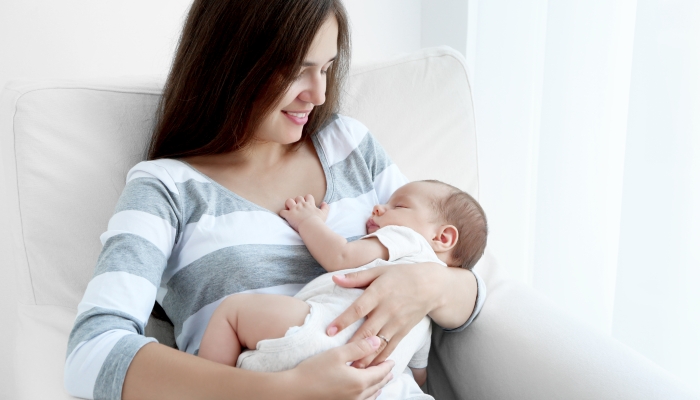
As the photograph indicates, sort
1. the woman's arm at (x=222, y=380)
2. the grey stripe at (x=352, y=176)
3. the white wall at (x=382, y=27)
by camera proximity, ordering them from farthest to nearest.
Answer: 1. the white wall at (x=382, y=27)
2. the grey stripe at (x=352, y=176)
3. the woman's arm at (x=222, y=380)

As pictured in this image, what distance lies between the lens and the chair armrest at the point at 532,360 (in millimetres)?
1067

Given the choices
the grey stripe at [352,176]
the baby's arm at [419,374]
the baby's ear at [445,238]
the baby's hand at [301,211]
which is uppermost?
the grey stripe at [352,176]

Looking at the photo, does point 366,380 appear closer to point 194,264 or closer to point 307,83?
point 194,264

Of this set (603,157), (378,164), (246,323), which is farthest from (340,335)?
(603,157)

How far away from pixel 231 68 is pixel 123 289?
1.50ft

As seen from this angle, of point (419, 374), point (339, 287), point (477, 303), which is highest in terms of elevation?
point (339, 287)

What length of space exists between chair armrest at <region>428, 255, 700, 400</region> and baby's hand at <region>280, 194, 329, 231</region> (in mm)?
363

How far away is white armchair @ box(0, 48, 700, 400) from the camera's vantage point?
1.11 metres

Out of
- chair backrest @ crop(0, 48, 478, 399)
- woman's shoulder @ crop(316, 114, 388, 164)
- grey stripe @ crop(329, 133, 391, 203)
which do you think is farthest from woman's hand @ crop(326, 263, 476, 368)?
chair backrest @ crop(0, 48, 478, 399)

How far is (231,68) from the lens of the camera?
1.22m

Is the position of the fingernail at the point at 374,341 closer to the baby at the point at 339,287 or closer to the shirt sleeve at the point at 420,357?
the baby at the point at 339,287

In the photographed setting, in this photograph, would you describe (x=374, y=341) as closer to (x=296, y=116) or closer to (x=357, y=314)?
(x=357, y=314)

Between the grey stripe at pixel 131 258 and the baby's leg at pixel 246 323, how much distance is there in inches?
5.1

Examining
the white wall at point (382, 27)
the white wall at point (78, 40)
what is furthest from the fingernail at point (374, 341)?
the white wall at point (382, 27)
